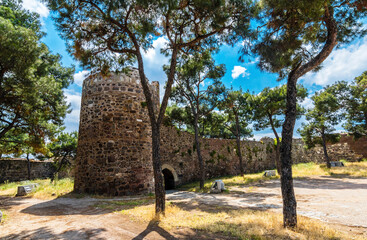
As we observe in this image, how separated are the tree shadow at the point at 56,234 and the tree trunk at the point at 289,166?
3.96 metres

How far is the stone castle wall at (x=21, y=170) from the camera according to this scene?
17594 mm

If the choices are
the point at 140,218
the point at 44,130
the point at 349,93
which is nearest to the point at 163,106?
the point at 140,218

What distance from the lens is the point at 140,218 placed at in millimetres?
5078

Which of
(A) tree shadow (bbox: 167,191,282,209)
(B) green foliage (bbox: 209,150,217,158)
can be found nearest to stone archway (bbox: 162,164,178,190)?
(A) tree shadow (bbox: 167,191,282,209)

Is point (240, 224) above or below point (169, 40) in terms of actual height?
below

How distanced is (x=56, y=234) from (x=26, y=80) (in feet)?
22.8

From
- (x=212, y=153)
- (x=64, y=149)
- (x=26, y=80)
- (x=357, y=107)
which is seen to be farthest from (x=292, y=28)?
(x=64, y=149)

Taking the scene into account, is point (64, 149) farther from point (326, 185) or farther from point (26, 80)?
point (326, 185)

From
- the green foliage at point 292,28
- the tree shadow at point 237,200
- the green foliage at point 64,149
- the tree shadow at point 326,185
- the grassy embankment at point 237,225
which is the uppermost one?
the green foliage at point 292,28

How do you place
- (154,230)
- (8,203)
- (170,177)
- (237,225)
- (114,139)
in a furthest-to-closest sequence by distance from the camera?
(170,177) < (114,139) < (8,203) < (237,225) < (154,230)

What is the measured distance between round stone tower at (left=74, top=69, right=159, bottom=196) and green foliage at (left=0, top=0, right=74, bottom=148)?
2064mm

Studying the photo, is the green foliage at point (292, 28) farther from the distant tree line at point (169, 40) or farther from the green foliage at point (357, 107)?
the green foliage at point (357, 107)

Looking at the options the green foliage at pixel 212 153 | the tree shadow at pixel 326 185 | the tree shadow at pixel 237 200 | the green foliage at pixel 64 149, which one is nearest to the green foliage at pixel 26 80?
the tree shadow at pixel 237 200

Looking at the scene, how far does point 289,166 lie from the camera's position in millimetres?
4457
